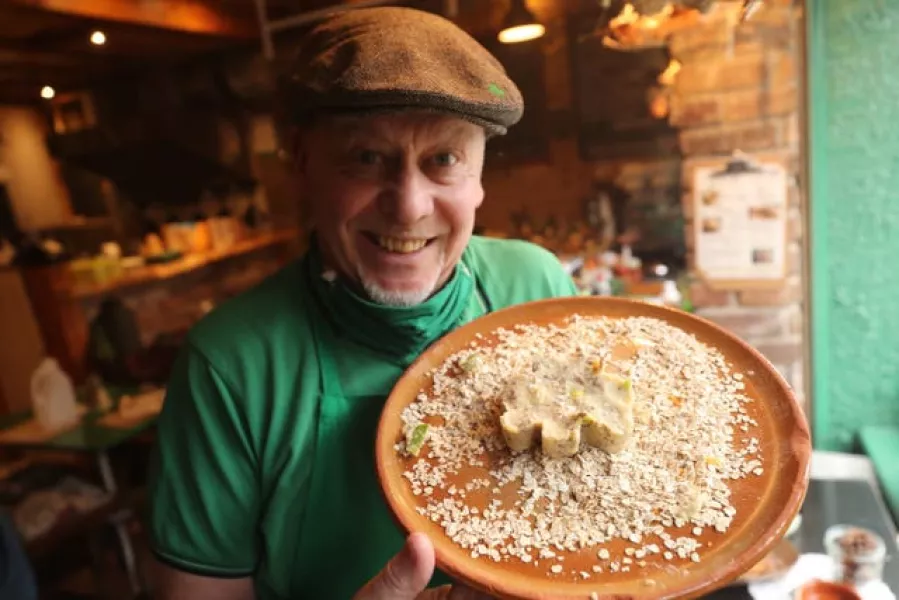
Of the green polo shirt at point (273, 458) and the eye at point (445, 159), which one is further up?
the eye at point (445, 159)

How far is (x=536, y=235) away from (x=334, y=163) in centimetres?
106

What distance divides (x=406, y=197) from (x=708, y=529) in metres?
0.52

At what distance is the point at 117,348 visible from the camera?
9.36 ft

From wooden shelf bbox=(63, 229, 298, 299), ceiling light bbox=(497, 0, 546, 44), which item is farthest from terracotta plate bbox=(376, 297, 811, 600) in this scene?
wooden shelf bbox=(63, 229, 298, 299)

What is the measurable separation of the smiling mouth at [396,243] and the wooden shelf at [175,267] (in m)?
2.27

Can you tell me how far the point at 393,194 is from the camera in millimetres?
836

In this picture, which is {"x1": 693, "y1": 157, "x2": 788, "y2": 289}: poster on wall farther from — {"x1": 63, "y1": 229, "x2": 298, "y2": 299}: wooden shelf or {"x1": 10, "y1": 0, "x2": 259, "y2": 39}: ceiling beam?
{"x1": 63, "y1": 229, "x2": 298, "y2": 299}: wooden shelf

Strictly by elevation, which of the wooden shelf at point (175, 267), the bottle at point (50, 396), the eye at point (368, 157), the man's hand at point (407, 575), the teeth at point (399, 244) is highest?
the eye at point (368, 157)

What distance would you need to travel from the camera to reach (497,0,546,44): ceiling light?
1.43 m

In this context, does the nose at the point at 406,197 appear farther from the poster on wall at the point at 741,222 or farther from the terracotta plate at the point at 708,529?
the poster on wall at the point at 741,222

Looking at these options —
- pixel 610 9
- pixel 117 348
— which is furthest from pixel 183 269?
pixel 610 9

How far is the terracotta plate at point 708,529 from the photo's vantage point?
2.05 feet

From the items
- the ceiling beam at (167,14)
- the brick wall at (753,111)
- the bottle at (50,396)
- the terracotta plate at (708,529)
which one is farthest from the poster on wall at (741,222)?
the bottle at (50,396)

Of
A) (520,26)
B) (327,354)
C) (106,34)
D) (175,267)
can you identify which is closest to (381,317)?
(327,354)
